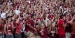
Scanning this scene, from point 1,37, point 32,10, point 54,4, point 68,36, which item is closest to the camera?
point 1,37

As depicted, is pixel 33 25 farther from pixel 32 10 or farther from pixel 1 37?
pixel 32 10

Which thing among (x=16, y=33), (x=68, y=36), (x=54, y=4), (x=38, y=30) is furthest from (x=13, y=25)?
(x=54, y=4)

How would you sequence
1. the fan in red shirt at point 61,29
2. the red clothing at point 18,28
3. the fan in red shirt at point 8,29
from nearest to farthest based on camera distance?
1. the fan in red shirt at point 8,29
2. the red clothing at point 18,28
3. the fan in red shirt at point 61,29

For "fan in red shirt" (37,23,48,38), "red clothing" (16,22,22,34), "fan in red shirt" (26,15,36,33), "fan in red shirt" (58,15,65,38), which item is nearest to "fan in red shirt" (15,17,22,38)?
"red clothing" (16,22,22,34)

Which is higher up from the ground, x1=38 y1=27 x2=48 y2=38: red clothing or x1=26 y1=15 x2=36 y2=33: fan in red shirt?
x1=26 y1=15 x2=36 y2=33: fan in red shirt

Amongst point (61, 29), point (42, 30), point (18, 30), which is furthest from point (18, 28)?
point (61, 29)

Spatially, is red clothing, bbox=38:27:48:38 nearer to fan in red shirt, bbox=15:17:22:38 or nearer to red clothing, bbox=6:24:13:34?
fan in red shirt, bbox=15:17:22:38

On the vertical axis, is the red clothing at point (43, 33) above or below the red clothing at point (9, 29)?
below

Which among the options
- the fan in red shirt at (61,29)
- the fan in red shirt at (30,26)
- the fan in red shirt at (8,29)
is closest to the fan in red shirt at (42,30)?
the fan in red shirt at (30,26)

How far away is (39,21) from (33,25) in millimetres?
353

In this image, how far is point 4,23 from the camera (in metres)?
12.1

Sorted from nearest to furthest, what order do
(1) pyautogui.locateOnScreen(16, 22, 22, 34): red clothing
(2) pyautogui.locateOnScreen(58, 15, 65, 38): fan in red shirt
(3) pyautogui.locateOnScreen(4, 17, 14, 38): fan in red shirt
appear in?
(3) pyautogui.locateOnScreen(4, 17, 14, 38): fan in red shirt
(1) pyautogui.locateOnScreen(16, 22, 22, 34): red clothing
(2) pyautogui.locateOnScreen(58, 15, 65, 38): fan in red shirt

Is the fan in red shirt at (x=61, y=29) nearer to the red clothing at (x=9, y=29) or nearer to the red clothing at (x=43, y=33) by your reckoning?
the red clothing at (x=43, y=33)

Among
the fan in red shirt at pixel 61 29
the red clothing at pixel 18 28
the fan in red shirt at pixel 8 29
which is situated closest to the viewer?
the fan in red shirt at pixel 8 29
